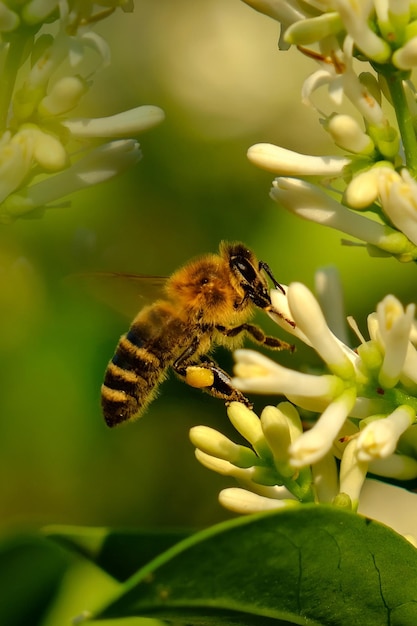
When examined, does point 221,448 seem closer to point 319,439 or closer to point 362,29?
point 319,439

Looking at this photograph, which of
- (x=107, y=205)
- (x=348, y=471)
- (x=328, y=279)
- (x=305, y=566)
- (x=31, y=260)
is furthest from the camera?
(x=107, y=205)

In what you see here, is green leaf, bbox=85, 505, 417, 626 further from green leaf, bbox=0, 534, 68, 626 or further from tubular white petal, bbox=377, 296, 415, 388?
green leaf, bbox=0, 534, 68, 626

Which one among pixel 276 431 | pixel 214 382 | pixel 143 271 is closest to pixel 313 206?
pixel 276 431

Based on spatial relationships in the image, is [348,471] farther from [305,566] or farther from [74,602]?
[74,602]

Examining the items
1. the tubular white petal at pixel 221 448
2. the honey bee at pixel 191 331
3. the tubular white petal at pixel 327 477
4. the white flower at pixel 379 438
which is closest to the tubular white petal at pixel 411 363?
the white flower at pixel 379 438

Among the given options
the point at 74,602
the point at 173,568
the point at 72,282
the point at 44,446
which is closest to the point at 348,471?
the point at 173,568

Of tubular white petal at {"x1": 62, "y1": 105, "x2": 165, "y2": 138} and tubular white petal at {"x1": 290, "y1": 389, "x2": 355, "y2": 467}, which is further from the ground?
tubular white petal at {"x1": 62, "y1": 105, "x2": 165, "y2": 138}

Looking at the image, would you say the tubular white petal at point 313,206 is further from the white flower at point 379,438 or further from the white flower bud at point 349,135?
the white flower at point 379,438

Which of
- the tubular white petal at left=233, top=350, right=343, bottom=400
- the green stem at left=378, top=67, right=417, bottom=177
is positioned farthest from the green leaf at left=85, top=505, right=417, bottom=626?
the green stem at left=378, top=67, right=417, bottom=177
